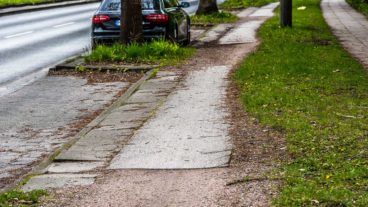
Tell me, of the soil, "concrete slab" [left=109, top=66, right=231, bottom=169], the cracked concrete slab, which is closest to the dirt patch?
the cracked concrete slab

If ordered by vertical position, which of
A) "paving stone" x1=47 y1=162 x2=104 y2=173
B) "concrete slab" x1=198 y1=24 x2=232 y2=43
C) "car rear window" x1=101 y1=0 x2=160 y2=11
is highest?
"paving stone" x1=47 y1=162 x2=104 y2=173

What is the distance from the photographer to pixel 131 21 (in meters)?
18.2

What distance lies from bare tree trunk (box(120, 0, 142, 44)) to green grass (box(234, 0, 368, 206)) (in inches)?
106

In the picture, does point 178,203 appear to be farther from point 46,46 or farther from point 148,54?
point 46,46

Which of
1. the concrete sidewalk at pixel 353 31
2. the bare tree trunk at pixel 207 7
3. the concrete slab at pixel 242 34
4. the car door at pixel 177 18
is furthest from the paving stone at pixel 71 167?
the bare tree trunk at pixel 207 7

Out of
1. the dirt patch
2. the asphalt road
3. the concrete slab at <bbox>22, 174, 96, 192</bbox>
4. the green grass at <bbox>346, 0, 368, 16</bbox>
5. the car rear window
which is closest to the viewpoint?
the concrete slab at <bbox>22, 174, 96, 192</bbox>

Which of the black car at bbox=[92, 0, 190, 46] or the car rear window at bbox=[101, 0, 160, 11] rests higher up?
the car rear window at bbox=[101, 0, 160, 11]

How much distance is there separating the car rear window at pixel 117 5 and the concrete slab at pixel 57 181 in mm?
11809

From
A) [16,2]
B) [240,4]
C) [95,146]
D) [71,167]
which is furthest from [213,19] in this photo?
[71,167]

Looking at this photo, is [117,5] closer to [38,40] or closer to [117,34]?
[117,34]

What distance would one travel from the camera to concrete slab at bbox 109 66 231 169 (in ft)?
26.1

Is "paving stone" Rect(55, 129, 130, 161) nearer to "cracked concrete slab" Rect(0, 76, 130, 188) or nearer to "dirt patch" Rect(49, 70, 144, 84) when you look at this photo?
"cracked concrete slab" Rect(0, 76, 130, 188)

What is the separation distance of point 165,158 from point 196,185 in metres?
1.11

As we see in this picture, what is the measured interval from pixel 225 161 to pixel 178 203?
1.46m
